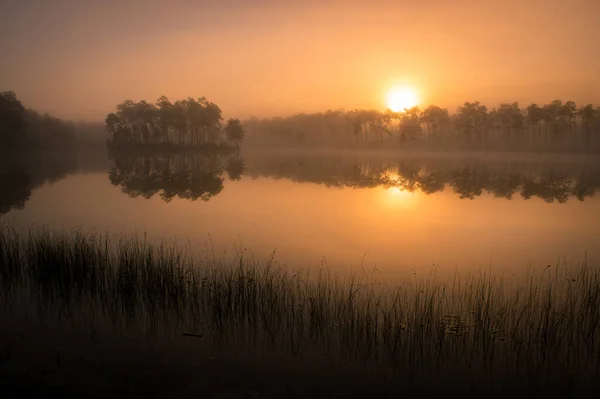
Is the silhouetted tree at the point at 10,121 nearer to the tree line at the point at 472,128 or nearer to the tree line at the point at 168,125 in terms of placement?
the tree line at the point at 168,125

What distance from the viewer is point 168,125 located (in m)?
110

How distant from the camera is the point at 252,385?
5.21 meters

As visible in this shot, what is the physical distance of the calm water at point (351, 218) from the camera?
11.9 meters

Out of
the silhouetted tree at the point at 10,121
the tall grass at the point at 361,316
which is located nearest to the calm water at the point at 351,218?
the tall grass at the point at 361,316

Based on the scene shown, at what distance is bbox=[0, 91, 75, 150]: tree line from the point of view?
7169cm

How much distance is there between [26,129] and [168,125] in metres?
30.5

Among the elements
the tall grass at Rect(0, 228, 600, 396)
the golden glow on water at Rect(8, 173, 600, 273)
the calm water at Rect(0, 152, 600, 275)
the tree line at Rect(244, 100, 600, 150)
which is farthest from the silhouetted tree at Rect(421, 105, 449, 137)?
the tall grass at Rect(0, 228, 600, 396)

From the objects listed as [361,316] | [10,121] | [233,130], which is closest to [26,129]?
[10,121]

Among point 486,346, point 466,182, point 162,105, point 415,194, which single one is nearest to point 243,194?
point 415,194

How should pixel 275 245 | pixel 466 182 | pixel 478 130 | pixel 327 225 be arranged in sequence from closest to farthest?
pixel 275 245 → pixel 327 225 → pixel 466 182 → pixel 478 130

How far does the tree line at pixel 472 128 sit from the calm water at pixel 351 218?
253 ft

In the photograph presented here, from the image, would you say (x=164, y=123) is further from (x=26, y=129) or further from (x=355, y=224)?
(x=355, y=224)

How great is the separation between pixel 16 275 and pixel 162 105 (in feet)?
364

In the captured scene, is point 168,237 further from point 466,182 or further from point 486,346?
point 466,182
